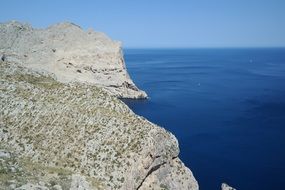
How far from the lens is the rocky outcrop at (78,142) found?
134ft

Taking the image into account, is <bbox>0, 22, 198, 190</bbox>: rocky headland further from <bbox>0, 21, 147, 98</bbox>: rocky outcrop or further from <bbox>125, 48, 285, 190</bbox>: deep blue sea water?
<bbox>0, 21, 147, 98</bbox>: rocky outcrop

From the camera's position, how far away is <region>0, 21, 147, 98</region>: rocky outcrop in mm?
123188

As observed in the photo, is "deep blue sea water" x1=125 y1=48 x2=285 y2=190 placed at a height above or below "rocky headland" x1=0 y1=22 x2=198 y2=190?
below

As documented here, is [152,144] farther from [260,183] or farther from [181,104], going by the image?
[181,104]

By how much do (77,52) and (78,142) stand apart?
322 feet

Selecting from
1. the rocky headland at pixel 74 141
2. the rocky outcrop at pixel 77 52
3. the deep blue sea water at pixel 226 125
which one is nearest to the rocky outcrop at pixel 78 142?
the rocky headland at pixel 74 141

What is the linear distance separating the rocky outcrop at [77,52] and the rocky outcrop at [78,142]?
70874 millimetres

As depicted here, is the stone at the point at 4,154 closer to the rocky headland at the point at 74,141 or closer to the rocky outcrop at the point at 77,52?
the rocky headland at the point at 74,141

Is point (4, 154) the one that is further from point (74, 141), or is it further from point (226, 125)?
point (226, 125)

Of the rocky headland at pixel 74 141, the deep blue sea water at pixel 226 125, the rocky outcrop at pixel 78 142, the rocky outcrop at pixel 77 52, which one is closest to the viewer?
the rocky headland at pixel 74 141

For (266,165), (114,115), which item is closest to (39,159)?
(114,115)

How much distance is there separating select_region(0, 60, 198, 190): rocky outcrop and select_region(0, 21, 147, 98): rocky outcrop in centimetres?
7087

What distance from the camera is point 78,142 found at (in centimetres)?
4566

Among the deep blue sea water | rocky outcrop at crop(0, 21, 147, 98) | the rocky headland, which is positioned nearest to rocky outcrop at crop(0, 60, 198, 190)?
the rocky headland
